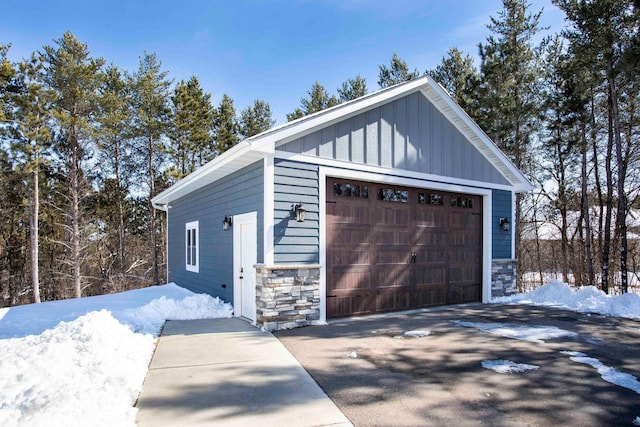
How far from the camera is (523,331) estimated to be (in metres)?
5.75

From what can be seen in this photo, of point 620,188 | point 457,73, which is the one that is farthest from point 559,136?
point 457,73

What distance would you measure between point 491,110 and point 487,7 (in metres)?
3.68

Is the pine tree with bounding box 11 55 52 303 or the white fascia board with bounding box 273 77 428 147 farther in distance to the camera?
the pine tree with bounding box 11 55 52 303

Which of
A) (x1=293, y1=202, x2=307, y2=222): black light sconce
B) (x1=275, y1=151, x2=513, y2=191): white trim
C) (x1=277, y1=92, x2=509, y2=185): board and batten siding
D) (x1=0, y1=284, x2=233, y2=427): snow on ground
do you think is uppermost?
(x1=277, y1=92, x2=509, y2=185): board and batten siding

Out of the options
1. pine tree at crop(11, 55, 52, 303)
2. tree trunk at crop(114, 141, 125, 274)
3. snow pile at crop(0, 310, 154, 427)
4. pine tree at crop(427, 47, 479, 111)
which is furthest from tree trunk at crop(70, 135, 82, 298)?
pine tree at crop(427, 47, 479, 111)

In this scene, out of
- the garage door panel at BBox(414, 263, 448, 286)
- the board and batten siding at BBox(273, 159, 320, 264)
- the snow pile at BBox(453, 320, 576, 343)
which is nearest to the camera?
the snow pile at BBox(453, 320, 576, 343)

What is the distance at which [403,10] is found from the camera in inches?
367

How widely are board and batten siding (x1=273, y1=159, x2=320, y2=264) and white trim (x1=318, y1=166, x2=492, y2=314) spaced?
112 millimetres

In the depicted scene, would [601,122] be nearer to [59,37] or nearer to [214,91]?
[214,91]

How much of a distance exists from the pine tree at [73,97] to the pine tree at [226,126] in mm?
5924

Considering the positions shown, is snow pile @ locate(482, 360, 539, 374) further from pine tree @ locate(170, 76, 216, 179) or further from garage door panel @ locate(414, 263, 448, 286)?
pine tree @ locate(170, 76, 216, 179)

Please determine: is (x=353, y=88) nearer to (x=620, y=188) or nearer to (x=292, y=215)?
(x=620, y=188)

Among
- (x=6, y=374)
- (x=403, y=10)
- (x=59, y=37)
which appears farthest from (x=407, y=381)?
(x=59, y=37)

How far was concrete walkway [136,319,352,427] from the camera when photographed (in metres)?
2.98
